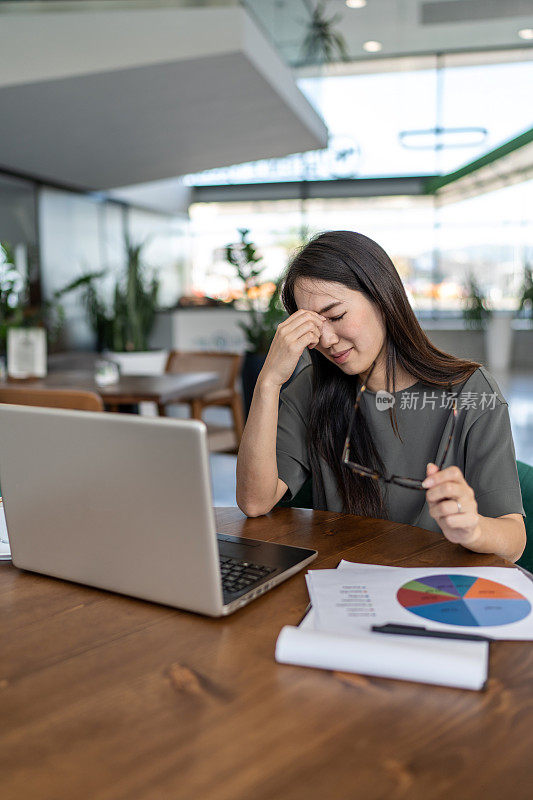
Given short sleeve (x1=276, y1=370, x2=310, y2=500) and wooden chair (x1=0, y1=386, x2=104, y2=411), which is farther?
wooden chair (x1=0, y1=386, x2=104, y2=411)

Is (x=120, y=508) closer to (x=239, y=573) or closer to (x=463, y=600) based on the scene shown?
(x=239, y=573)

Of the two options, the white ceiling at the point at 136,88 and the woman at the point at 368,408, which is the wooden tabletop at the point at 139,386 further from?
the white ceiling at the point at 136,88

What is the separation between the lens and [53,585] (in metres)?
1.09

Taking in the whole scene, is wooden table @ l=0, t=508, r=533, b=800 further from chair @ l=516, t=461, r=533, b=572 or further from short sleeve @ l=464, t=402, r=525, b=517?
chair @ l=516, t=461, r=533, b=572

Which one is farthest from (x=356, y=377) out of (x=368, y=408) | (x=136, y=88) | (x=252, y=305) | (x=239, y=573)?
(x=136, y=88)

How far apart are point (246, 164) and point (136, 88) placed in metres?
5.14

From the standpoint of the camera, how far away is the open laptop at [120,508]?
0.86 m

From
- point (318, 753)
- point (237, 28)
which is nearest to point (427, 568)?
point (318, 753)

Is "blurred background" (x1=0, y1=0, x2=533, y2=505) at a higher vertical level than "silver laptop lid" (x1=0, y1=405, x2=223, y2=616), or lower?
higher

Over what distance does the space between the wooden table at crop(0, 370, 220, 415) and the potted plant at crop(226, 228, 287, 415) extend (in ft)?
2.34

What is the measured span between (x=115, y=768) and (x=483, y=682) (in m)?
0.41

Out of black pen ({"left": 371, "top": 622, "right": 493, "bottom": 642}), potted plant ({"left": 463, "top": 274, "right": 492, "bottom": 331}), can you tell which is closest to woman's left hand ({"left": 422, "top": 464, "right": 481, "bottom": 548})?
black pen ({"left": 371, "top": 622, "right": 493, "bottom": 642})

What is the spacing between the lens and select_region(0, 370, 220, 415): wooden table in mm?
3582

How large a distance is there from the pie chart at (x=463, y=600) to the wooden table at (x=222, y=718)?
61mm
